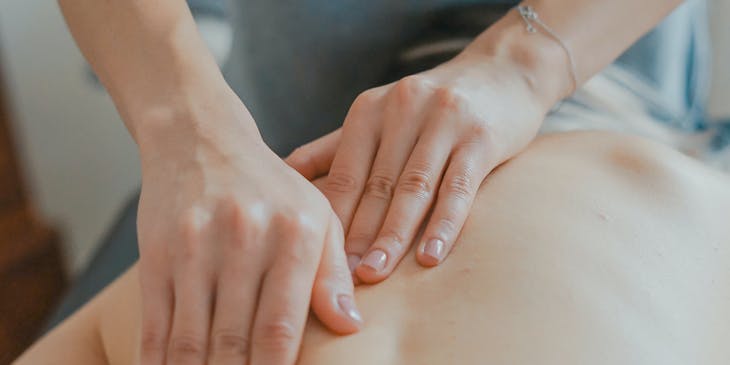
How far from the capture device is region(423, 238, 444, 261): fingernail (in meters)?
0.67

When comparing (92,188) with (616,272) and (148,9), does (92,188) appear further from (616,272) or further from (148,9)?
(616,272)

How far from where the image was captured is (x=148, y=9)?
839 millimetres

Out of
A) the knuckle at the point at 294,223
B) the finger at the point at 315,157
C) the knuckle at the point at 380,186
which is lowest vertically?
the finger at the point at 315,157

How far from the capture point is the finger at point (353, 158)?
0.75 metres

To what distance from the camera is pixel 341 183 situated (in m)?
0.76

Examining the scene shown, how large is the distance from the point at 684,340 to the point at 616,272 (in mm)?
78

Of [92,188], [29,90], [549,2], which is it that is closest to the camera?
[549,2]

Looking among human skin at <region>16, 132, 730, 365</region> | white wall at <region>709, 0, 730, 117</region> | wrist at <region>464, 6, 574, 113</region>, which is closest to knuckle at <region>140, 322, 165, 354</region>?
human skin at <region>16, 132, 730, 365</region>

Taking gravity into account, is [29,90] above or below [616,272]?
below

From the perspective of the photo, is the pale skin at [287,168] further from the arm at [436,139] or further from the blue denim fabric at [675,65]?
the blue denim fabric at [675,65]

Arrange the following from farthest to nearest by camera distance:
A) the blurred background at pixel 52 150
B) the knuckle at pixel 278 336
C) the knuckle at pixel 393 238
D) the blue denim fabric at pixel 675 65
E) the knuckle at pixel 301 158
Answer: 1. the blurred background at pixel 52 150
2. the blue denim fabric at pixel 675 65
3. the knuckle at pixel 301 158
4. the knuckle at pixel 393 238
5. the knuckle at pixel 278 336

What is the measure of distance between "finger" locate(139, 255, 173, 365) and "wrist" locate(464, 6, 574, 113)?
48cm

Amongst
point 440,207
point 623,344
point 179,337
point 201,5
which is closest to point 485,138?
point 440,207

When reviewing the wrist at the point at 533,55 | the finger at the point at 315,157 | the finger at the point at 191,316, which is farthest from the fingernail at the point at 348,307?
the wrist at the point at 533,55
